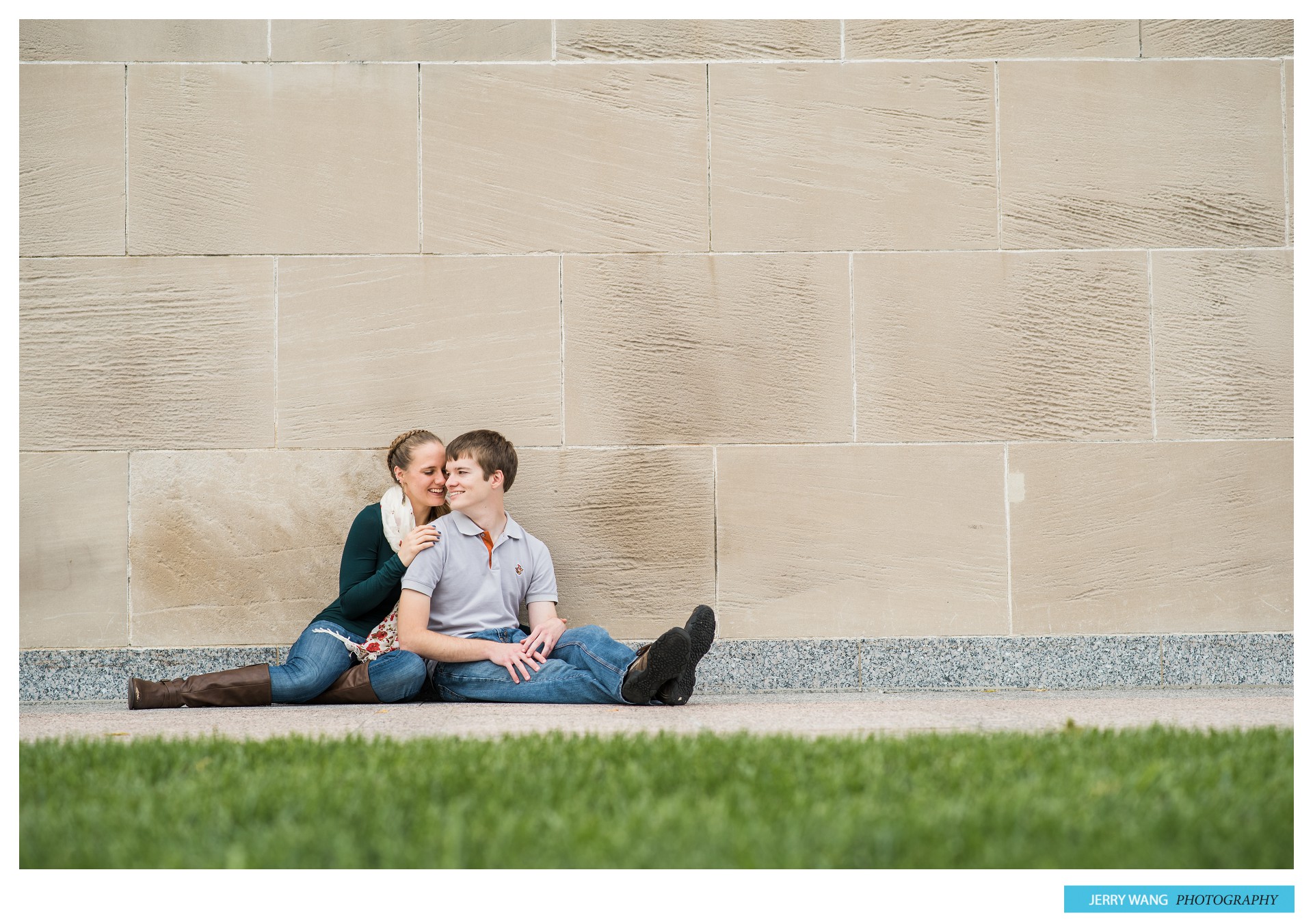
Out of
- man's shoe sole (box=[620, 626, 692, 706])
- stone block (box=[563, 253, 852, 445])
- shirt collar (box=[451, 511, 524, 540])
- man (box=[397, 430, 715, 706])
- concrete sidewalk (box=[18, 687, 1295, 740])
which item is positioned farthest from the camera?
stone block (box=[563, 253, 852, 445])

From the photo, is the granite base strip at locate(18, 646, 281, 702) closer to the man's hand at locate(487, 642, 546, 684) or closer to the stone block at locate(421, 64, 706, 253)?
the man's hand at locate(487, 642, 546, 684)

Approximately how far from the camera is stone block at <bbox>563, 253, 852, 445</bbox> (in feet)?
22.3

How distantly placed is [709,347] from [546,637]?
6.97 feet

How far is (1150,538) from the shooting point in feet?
22.4

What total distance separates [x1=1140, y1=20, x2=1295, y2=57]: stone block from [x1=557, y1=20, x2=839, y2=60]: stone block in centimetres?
200

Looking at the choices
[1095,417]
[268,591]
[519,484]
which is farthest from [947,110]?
[268,591]

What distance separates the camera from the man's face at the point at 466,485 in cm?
596

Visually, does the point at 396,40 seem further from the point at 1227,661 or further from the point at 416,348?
the point at 1227,661

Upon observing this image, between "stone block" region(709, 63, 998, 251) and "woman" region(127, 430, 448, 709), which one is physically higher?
"stone block" region(709, 63, 998, 251)

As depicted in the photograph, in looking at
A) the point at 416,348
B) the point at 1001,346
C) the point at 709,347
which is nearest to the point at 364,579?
the point at 416,348

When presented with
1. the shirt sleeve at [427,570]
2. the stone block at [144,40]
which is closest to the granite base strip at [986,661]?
the shirt sleeve at [427,570]

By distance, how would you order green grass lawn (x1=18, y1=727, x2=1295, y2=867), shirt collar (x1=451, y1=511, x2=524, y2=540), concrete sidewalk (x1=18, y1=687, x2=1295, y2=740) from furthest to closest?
shirt collar (x1=451, y1=511, x2=524, y2=540) → concrete sidewalk (x1=18, y1=687, x2=1295, y2=740) → green grass lawn (x1=18, y1=727, x2=1295, y2=867)

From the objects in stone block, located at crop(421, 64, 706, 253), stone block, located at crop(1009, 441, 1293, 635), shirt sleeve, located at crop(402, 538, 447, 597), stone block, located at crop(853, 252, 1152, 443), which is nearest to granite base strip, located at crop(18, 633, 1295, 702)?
stone block, located at crop(1009, 441, 1293, 635)
